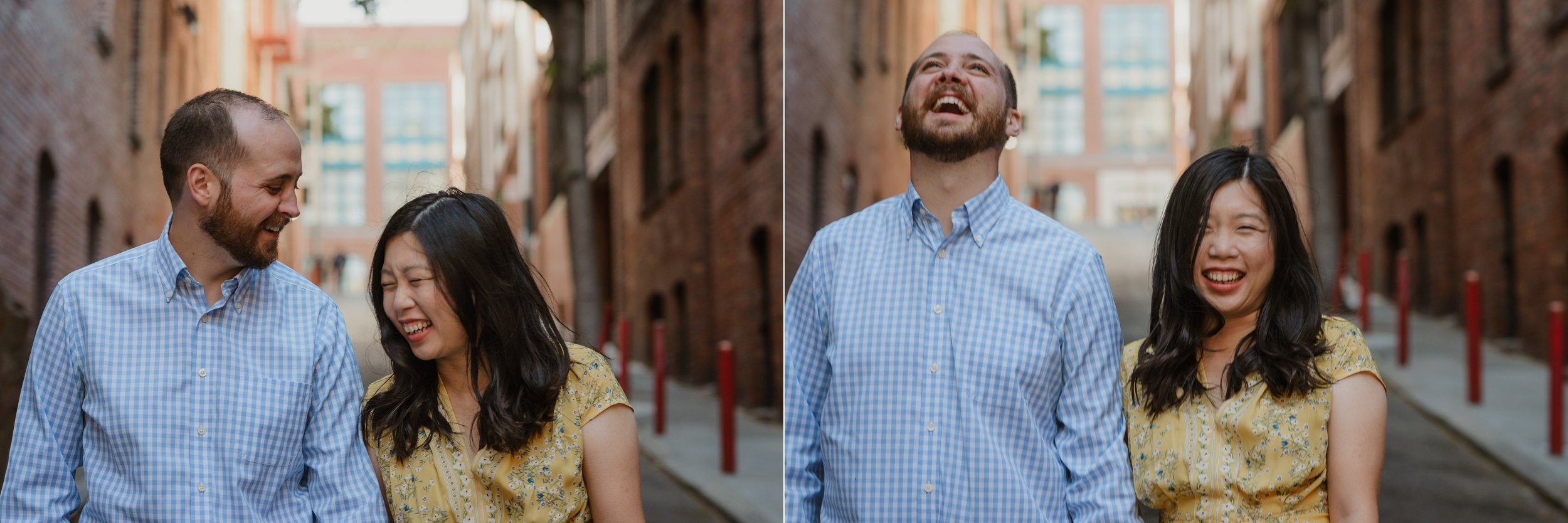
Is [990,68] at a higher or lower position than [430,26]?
lower

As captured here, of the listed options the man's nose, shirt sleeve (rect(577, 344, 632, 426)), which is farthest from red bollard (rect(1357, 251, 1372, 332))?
the man's nose

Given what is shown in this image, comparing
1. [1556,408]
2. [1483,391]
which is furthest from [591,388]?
[1483,391]


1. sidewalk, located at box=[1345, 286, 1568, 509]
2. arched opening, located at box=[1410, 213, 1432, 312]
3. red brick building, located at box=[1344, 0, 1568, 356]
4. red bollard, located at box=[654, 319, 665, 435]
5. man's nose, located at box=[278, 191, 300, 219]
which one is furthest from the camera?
arched opening, located at box=[1410, 213, 1432, 312]

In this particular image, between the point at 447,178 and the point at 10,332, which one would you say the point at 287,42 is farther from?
the point at 10,332

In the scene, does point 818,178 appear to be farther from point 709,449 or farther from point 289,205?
point 289,205

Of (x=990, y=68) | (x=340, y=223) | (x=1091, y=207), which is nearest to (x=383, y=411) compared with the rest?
(x=990, y=68)

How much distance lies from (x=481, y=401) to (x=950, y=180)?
0.97 metres

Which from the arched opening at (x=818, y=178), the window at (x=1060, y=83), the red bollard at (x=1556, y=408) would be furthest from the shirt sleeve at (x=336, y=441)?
the red bollard at (x=1556, y=408)

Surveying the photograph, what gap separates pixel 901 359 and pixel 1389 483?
5.13 m

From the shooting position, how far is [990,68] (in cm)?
287

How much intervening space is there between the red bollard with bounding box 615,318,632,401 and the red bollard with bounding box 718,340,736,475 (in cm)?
31

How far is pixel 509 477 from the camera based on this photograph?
2.79 metres

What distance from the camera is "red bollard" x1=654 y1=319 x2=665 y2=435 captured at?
508 cm

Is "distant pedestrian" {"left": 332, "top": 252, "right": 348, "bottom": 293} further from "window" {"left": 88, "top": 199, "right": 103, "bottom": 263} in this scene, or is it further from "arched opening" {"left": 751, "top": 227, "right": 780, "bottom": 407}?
A: "arched opening" {"left": 751, "top": 227, "right": 780, "bottom": 407}
